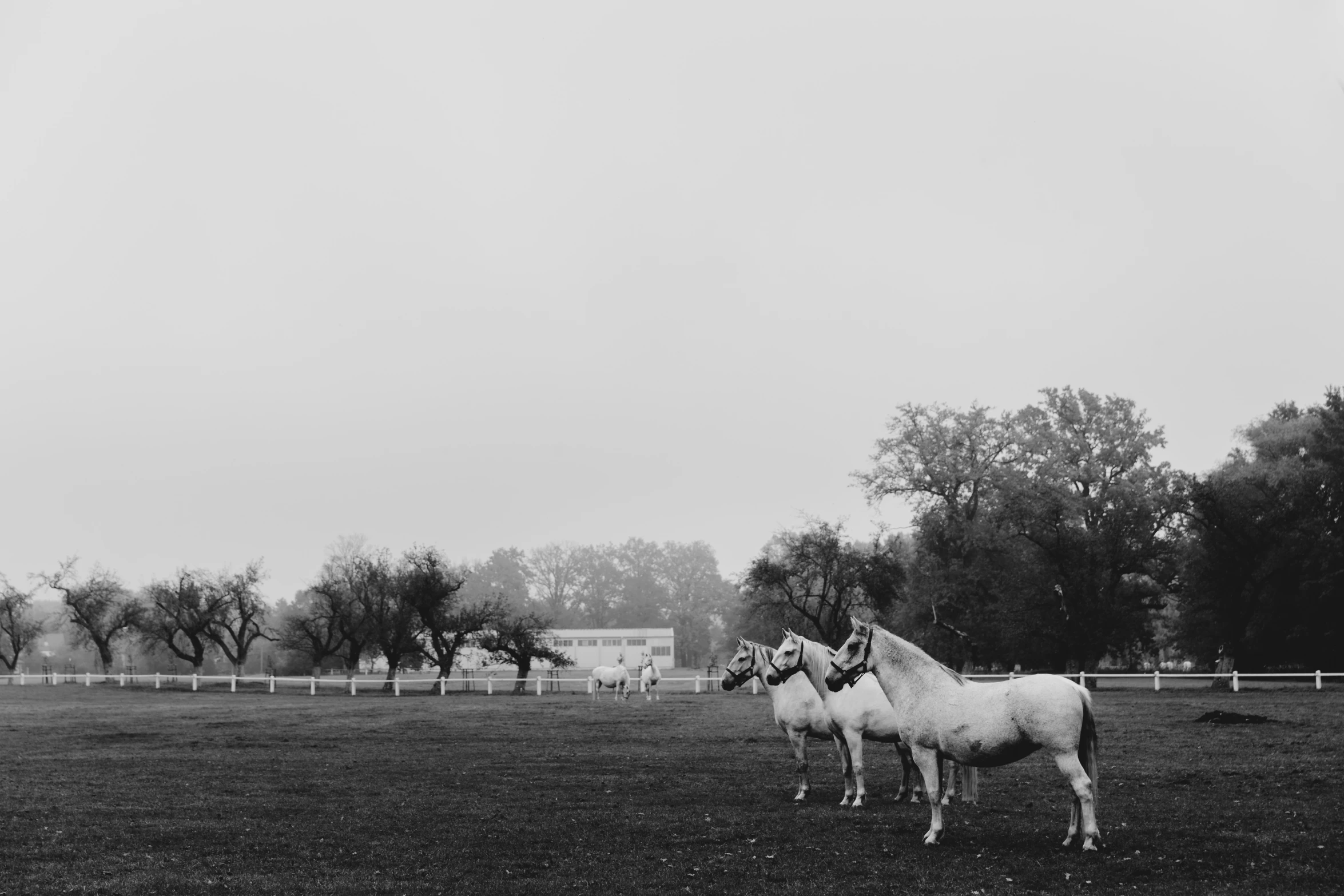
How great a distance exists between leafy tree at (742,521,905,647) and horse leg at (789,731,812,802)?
42.7m

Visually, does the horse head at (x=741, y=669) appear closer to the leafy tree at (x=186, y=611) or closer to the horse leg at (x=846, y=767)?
the horse leg at (x=846, y=767)

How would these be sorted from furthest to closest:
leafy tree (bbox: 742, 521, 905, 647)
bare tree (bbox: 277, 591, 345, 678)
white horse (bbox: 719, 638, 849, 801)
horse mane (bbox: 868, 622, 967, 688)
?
bare tree (bbox: 277, 591, 345, 678) → leafy tree (bbox: 742, 521, 905, 647) → white horse (bbox: 719, 638, 849, 801) → horse mane (bbox: 868, 622, 967, 688)

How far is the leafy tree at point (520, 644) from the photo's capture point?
62406 millimetres

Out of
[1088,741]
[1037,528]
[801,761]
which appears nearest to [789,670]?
[801,761]

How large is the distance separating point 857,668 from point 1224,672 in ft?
160

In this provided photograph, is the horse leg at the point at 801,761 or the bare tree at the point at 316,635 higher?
the horse leg at the point at 801,761

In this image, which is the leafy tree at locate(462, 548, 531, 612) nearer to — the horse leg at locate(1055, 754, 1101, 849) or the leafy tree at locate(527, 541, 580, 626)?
the leafy tree at locate(527, 541, 580, 626)

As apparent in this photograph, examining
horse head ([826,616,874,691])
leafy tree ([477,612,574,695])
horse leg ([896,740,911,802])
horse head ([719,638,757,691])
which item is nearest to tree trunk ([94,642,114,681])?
leafy tree ([477,612,574,695])

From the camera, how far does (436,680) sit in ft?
187

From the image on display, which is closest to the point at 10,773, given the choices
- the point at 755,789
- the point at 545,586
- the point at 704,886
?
the point at 755,789

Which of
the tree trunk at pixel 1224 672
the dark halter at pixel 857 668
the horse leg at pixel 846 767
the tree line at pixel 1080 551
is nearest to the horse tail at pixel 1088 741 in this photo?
the dark halter at pixel 857 668

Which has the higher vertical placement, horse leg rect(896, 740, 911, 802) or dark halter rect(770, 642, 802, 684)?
dark halter rect(770, 642, 802, 684)

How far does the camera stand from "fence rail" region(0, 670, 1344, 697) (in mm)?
48656

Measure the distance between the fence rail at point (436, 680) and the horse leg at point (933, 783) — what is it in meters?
35.7
